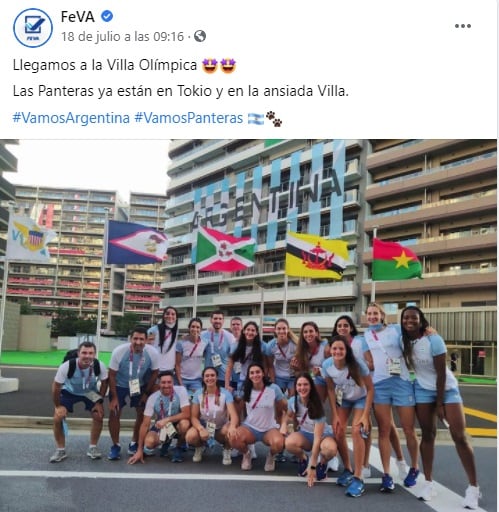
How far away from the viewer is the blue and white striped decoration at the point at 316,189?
36.8m

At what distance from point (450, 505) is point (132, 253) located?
712cm

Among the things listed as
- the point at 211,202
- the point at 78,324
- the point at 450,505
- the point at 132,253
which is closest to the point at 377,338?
the point at 450,505

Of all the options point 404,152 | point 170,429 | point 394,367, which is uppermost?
point 404,152

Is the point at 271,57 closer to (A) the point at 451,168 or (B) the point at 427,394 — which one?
(B) the point at 427,394

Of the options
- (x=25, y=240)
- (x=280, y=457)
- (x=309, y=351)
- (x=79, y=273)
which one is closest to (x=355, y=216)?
(x=25, y=240)

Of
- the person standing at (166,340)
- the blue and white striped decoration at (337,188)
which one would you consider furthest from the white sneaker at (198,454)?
the blue and white striped decoration at (337,188)

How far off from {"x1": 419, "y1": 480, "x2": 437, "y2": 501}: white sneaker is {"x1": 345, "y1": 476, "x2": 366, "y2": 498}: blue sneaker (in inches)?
17.7

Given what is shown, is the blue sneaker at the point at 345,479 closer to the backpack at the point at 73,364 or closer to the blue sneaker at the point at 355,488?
the blue sneaker at the point at 355,488

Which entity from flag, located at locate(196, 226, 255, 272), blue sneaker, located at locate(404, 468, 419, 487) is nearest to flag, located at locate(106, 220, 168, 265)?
flag, located at locate(196, 226, 255, 272)

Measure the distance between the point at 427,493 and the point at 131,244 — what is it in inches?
275

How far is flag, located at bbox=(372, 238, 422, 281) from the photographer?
13281 mm

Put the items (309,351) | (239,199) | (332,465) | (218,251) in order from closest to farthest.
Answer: (332,465)
(309,351)
(218,251)
(239,199)

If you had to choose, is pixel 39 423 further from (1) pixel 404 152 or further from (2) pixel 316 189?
(2) pixel 316 189

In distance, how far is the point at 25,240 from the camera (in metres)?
9.26
